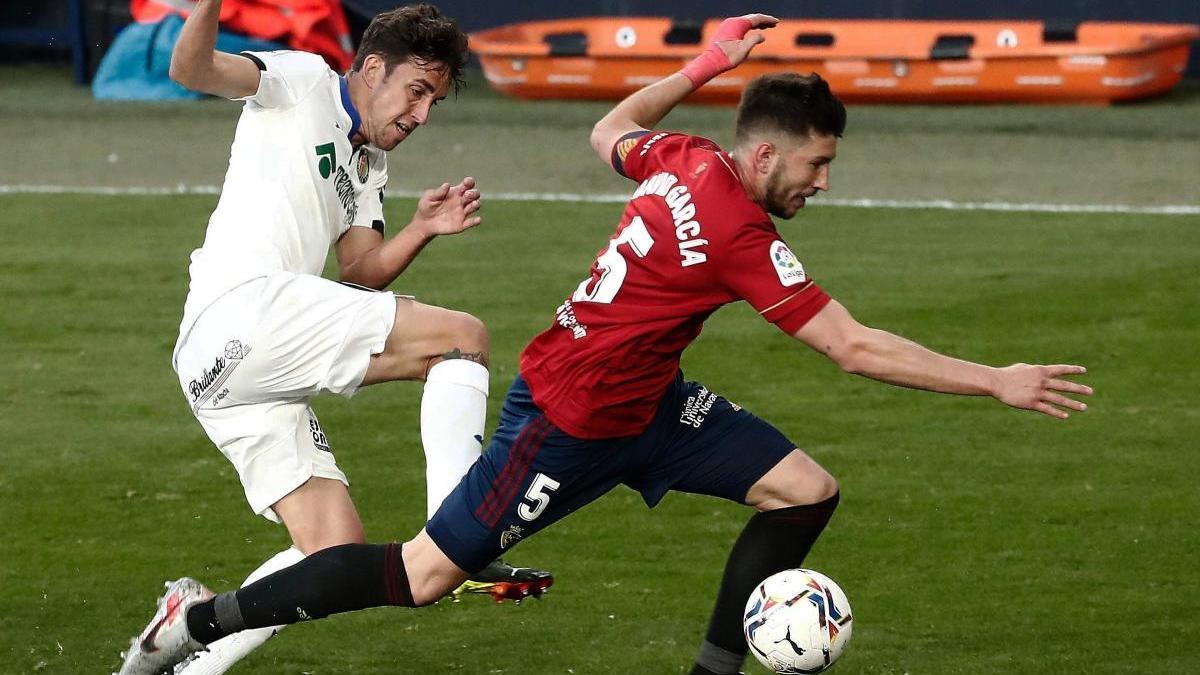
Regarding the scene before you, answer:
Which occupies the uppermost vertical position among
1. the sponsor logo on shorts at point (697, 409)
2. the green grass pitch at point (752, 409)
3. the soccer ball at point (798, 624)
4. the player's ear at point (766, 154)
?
the player's ear at point (766, 154)

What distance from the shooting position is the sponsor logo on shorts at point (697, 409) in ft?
18.1

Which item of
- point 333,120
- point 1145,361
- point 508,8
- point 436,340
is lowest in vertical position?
point 508,8

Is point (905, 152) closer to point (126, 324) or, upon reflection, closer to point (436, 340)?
point (126, 324)

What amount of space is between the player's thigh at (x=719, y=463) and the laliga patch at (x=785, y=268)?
0.75 m

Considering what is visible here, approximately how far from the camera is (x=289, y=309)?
553 cm

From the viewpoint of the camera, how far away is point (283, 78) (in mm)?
5742

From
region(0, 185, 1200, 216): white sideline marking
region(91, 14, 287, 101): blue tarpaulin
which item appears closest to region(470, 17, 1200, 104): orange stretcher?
region(91, 14, 287, 101): blue tarpaulin

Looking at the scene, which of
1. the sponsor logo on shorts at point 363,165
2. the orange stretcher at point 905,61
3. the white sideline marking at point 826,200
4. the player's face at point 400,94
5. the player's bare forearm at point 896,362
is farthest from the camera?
the orange stretcher at point 905,61

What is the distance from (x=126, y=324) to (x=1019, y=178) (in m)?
7.53

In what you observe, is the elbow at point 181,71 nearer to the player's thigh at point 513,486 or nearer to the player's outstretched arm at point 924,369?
the player's thigh at point 513,486

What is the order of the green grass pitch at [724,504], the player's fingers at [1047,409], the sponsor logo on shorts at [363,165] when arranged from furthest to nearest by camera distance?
the green grass pitch at [724,504] → the sponsor logo on shorts at [363,165] → the player's fingers at [1047,409]

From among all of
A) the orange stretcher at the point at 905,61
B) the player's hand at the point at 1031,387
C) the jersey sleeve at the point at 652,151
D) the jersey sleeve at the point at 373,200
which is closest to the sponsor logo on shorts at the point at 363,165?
the jersey sleeve at the point at 373,200

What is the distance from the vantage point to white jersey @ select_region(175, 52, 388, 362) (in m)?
5.65

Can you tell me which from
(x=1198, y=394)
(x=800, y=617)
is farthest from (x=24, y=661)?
(x=1198, y=394)
